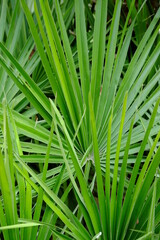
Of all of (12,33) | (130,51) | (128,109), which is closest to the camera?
(128,109)

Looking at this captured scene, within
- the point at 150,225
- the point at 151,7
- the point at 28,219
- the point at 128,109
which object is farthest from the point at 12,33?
the point at 150,225

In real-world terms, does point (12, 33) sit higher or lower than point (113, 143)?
higher

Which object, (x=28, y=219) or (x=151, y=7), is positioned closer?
(x=28, y=219)

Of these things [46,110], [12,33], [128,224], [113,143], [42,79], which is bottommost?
[128,224]

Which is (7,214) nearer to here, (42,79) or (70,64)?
(70,64)

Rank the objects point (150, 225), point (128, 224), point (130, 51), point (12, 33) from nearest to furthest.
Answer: point (150, 225)
point (128, 224)
point (12, 33)
point (130, 51)

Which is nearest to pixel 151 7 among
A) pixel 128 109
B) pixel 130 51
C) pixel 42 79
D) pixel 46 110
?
pixel 130 51

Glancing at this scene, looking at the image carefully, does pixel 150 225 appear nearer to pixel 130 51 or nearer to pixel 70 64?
pixel 70 64
